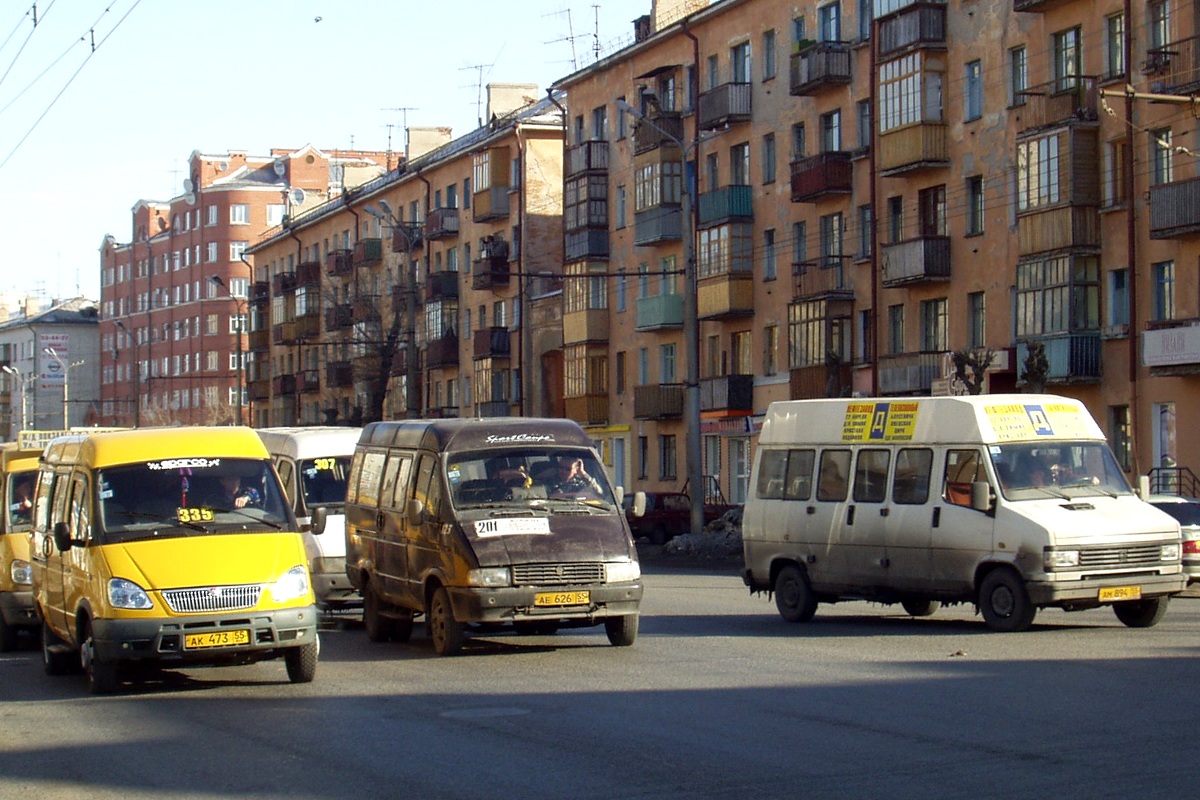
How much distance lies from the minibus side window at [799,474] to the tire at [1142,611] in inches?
147

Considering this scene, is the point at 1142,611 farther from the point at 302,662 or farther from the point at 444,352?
the point at 444,352

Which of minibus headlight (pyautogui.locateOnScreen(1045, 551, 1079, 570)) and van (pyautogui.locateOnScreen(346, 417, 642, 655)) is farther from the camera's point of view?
minibus headlight (pyautogui.locateOnScreen(1045, 551, 1079, 570))

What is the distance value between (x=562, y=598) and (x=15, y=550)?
6.62 m

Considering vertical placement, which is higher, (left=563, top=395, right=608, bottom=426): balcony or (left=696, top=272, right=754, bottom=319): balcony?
(left=696, top=272, right=754, bottom=319): balcony

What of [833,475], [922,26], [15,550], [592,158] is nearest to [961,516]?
[833,475]

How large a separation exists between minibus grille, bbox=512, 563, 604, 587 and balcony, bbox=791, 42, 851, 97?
33.0m

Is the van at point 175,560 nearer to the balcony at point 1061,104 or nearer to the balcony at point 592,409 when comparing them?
the balcony at point 1061,104

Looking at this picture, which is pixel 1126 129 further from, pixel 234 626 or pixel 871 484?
pixel 234 626

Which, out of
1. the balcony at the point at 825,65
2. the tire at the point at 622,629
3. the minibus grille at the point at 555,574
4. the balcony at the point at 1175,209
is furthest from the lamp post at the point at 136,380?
the minibus grille at the point at 555,574

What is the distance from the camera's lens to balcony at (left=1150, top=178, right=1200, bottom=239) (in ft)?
116

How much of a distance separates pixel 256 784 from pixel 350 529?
10115 mm

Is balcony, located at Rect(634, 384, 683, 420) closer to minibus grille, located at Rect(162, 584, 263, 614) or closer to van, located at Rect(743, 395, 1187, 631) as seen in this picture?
van, located at Rect(743, 395, 1187, 631)

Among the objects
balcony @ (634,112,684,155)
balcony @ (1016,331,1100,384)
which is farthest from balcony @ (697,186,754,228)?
balcony @ (1016,331,1100,384)

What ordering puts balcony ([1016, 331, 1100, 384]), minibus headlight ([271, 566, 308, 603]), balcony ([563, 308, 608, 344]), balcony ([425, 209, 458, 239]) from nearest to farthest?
minibus headlight ([271, 566, 308, 603]) < balcony ([1016, 331, 1100, 384]) < balcony ([563, 308, 608, 344]) < balcony ([425, 209, 458, 239])
